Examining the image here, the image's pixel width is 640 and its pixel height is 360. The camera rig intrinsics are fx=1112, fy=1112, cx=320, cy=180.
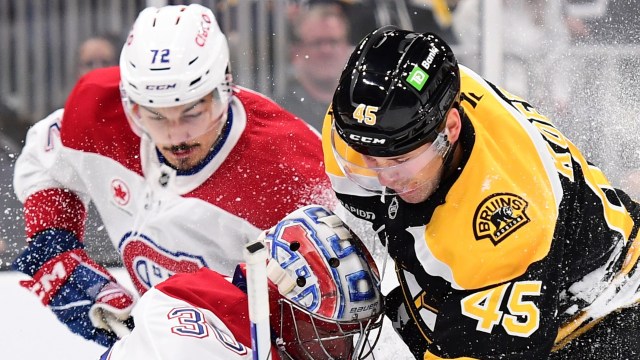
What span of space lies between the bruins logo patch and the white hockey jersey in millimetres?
893

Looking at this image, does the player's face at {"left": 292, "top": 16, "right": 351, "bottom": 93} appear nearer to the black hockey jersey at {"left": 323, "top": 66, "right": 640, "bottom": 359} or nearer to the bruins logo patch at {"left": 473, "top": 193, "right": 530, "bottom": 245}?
the black hockey jersey at {"left": 323, "top": 66, "right": 640, "bottom": 359}

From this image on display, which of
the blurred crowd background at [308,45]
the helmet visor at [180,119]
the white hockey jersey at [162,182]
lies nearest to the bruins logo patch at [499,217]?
the white hockey jersey at [162,182]

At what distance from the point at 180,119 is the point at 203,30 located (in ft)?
0.92

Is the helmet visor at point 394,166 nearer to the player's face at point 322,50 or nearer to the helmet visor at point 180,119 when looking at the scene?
the helmet visor at point 180,119

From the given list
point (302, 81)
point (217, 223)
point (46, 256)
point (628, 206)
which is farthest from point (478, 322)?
point (302, 81)

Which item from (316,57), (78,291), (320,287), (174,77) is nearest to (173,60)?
(174,77)

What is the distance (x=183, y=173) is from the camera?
332 centimetres

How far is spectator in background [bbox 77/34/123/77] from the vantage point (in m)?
5.10

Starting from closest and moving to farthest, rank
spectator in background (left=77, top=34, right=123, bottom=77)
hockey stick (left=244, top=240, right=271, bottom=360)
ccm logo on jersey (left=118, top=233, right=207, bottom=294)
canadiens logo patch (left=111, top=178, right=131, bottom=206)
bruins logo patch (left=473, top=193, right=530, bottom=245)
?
hockey stick (left=244, top=240, right=271, bottom=360) → bruins logo patch (left=473, top=193, right=530, bottom=245) → ccm logo on jersey (left=118, top=233, right=207, bottom=294) → canadiens logo patch (left=111, top=178, right=131, bottom=206) → spectator in background (left=77, top=34, right=123, bottom=77)

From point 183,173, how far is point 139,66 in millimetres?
368

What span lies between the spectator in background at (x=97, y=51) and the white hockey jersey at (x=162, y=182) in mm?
1455

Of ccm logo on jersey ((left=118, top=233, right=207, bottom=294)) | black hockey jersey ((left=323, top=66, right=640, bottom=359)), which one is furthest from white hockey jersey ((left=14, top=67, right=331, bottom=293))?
black hockey jersey ((left=323, top=66, right=640, bottom=359))

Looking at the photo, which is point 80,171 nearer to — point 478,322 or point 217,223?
point 217,223

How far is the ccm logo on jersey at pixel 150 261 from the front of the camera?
3303 millimetres
